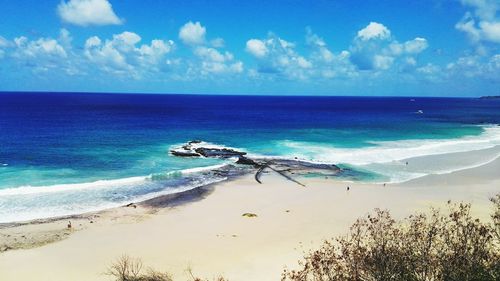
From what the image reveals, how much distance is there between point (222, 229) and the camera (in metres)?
30.0

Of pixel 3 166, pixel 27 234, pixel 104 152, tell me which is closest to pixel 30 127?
pixel 104 152

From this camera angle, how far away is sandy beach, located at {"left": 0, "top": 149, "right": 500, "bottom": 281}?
24.1 m

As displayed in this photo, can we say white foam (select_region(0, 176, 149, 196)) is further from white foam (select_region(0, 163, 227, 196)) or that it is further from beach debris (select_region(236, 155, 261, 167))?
beach debris (select_region(236, 155, 261, 167))

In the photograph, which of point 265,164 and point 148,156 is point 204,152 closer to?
point 148,156

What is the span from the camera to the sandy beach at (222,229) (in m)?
24.1

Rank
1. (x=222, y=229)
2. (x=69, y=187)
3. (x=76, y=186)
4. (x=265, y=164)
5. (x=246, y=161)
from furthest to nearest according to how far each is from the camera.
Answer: (x=246, y=161) → (x=265, y=164) → (x=76, y=186) → (x=69, y=187) → (x=222, y=229)

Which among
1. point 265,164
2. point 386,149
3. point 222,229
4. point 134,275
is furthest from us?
point 386,149

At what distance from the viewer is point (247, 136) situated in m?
82.2

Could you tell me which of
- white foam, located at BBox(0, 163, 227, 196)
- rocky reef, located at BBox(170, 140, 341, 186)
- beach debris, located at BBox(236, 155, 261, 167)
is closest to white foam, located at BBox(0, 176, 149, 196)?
white foam, located at BBox(0, 163, 227, 196)

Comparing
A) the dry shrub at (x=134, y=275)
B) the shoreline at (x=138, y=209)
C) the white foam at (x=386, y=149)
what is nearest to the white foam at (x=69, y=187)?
the shoreline at (x=138, y=209)

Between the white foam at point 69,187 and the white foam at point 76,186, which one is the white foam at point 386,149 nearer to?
the white foam at point 76,186

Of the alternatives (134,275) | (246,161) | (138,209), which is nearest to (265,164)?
(246,161)

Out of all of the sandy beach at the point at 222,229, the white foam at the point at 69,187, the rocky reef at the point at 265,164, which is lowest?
the sandy beach at the point at 222,229

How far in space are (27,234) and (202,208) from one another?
12.7 metres
